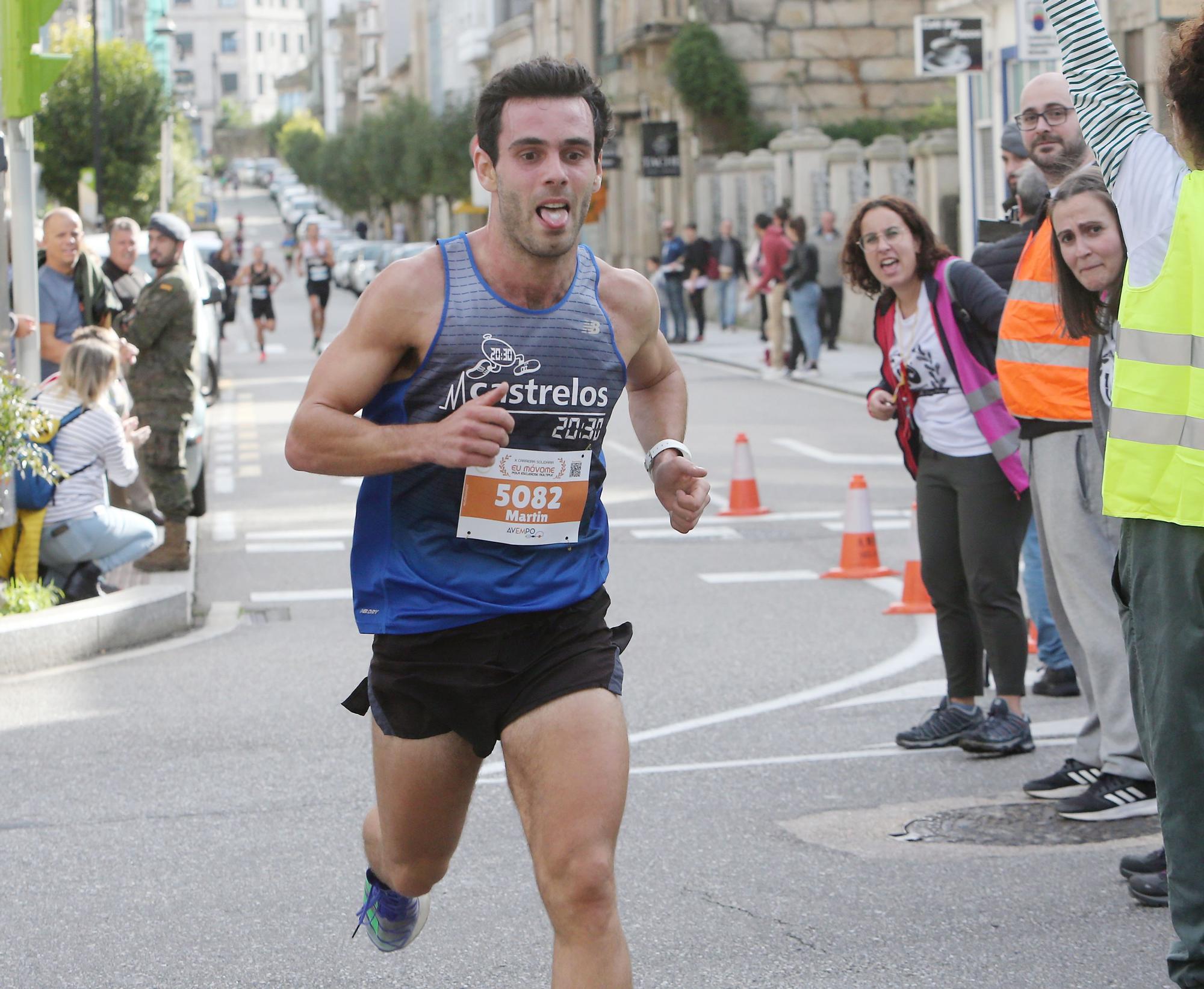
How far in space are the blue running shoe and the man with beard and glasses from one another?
7.51ft

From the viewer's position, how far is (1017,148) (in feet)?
27.7

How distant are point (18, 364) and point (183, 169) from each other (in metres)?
44.1

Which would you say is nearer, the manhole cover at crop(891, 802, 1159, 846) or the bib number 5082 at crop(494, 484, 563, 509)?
the bib number 5082 at crop(494, 484, 563, 509)

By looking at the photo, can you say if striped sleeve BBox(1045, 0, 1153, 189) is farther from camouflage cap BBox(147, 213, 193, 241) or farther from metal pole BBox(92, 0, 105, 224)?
metal pole BBox(92, 0, 105, 224)

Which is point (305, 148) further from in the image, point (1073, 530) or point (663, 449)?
point (663, 449)

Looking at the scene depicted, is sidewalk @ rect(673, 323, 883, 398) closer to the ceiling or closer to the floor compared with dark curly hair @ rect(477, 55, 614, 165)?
closer to the floor

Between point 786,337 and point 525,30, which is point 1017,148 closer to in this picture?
point 786,337

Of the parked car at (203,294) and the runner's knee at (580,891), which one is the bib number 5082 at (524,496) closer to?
the runner's knee at (580,891)

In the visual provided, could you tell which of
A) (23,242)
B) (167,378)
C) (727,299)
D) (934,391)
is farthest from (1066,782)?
(727,299)

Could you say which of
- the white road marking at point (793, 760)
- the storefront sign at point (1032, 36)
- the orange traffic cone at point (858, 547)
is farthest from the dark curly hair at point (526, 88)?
the storefront sign at point (1032, 36)

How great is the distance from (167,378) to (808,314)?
48.0 feet

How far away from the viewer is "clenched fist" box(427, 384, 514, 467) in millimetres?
3650

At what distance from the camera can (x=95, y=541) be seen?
941 centimetres

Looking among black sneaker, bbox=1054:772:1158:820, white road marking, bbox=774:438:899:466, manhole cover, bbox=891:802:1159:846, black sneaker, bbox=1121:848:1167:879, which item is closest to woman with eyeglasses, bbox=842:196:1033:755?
manhole cover, bbox=891:802:1159:846
